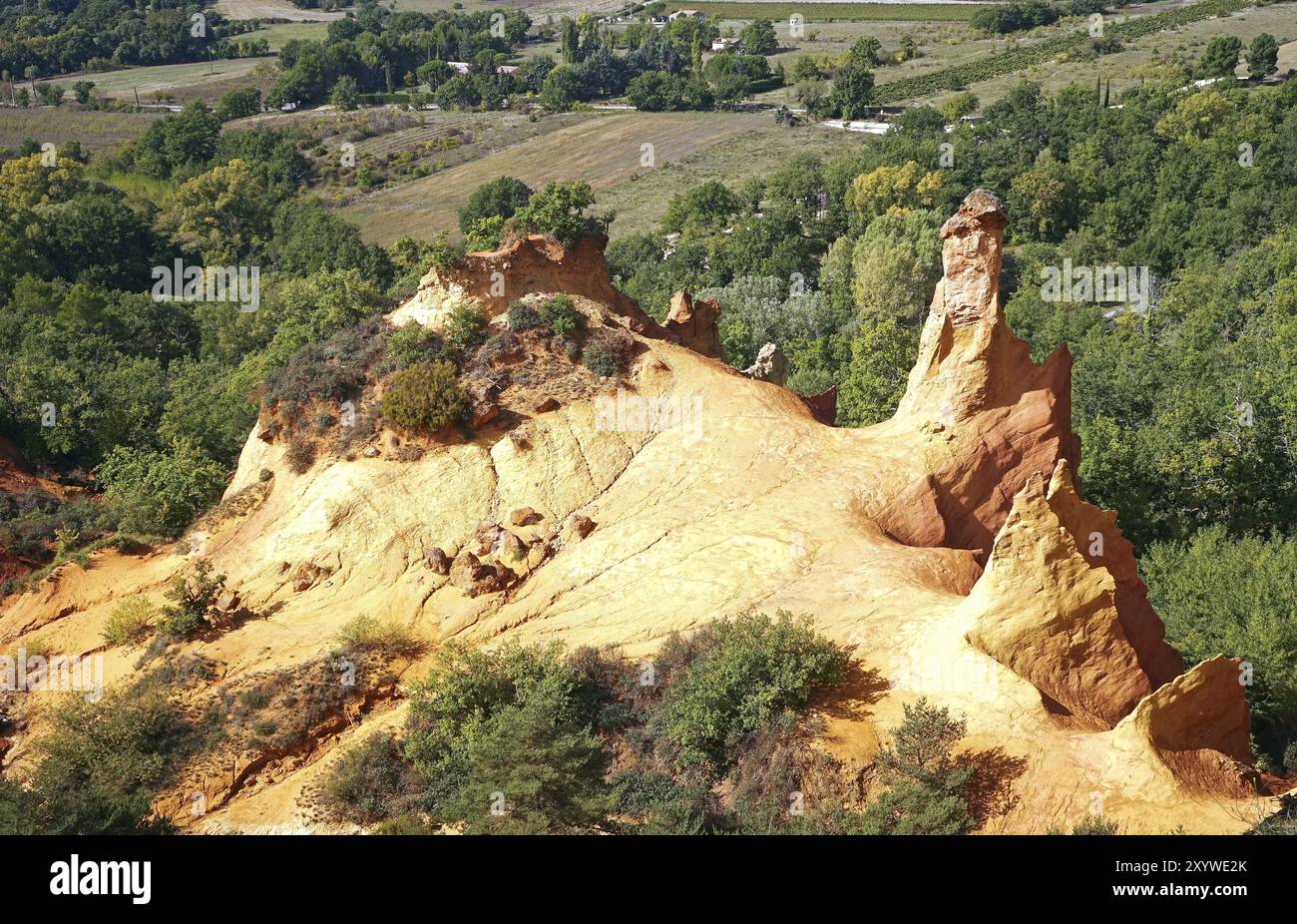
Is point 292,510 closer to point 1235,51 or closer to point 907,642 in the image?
point 907,642

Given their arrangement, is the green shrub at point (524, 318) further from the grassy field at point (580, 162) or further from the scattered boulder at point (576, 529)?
the grassy field at point (580, 162)

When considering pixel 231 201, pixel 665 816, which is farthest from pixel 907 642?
pixel 231 201

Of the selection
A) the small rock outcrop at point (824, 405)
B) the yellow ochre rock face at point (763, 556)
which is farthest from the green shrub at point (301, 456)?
the small rock outcrop at point (824, 405)

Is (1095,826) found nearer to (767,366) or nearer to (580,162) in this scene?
(767,366)

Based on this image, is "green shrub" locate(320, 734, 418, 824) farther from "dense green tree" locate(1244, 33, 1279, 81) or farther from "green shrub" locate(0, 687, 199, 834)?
"dense green tree" locate(1244, 33, 1279, 81)

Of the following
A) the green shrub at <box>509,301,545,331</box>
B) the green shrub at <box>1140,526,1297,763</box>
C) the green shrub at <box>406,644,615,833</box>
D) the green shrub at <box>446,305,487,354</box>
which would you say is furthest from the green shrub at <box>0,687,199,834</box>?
the green shrub at <box>1140,526,1297,763</box>

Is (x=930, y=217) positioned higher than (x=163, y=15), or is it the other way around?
(x=163, y=15)

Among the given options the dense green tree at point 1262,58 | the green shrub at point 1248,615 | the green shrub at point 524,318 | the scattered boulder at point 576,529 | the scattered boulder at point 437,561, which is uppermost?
the dense green tree at point 1262,58
